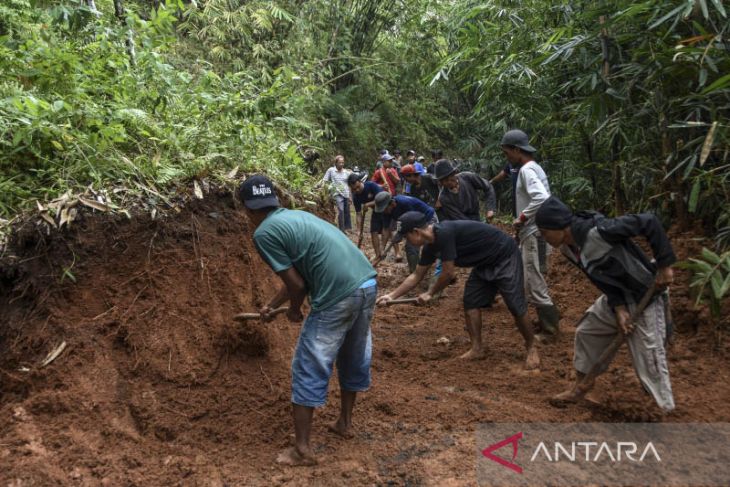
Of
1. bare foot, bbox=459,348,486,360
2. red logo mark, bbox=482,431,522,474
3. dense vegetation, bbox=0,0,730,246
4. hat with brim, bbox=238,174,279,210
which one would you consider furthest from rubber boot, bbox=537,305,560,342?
hat with brim, bbox=238,174,279,210

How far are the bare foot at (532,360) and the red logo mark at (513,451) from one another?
128cm

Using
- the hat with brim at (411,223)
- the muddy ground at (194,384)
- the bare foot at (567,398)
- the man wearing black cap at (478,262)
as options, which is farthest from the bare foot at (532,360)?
the hat with brim at (411,223)

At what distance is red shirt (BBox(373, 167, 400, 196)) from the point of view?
10.9 metres

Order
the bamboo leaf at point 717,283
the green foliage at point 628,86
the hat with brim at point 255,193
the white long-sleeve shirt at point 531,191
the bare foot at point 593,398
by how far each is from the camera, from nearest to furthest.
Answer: the hat with brim at point 255,193 < the bamboo leaf at point 717,283 < the bare foot at point 593,398 < the green foliage at point 628,86 < the white long-sleeve shirt at point 531,191

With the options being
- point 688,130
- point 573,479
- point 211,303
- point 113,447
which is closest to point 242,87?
point 211,303

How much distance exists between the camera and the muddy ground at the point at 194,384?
336 centimetres

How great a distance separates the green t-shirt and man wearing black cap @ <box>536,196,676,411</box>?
4.40 ft

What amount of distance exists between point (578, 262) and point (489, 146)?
442 inches

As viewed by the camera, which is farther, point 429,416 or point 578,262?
point 429,416

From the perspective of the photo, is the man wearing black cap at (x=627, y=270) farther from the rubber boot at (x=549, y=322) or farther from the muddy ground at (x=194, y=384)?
the rubber boot at (x=549, y=322)

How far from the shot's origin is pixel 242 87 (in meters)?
6.15

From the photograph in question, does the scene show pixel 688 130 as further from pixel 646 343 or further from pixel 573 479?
pixel 573 479

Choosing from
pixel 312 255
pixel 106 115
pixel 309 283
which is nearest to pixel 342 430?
pixel 309 283

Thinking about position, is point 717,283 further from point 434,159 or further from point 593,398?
point 434,159
